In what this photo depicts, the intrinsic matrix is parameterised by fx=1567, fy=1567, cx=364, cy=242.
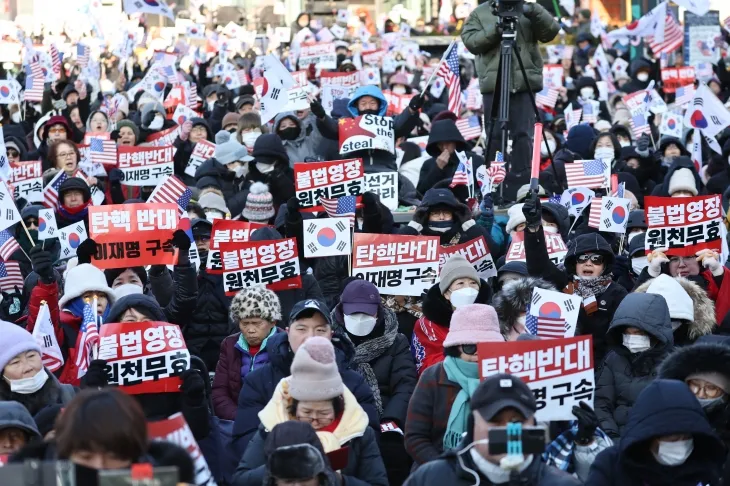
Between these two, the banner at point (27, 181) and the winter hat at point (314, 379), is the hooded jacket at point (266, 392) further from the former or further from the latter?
the banner at point (27, 181)

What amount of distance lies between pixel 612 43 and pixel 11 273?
19.8 metres

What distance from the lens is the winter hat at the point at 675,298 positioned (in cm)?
811

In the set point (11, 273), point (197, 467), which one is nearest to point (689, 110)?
point (11, 273)

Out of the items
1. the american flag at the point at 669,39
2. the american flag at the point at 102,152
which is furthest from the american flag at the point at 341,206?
the american flag at the point at 669,39

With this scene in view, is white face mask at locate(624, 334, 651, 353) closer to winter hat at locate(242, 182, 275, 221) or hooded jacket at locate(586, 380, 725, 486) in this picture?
hooded jacket at locate(586, 380, 725, 486)

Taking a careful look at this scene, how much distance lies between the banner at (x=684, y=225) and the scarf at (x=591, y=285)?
766 mm

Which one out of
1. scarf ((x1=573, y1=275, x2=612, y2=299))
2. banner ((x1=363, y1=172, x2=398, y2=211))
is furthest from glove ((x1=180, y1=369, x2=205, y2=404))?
banner ((x1=363, y1=172, x2=398, y2=211))

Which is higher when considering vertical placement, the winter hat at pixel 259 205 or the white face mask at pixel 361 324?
the winter hat at pixel 259 205

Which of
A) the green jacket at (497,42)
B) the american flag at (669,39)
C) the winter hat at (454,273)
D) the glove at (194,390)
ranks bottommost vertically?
the glove at (194,390)

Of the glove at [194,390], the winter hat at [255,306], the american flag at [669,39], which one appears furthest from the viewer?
the american flag at [669,39]

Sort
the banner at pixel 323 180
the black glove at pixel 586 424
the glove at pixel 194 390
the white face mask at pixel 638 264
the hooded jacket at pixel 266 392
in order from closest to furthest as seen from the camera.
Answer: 1. the black glove at pixel 586 424
2. the glove at pixel 194 390
3. the hooded jacket at pixel 266 392
4. the white face mask at pixel 638 264
5. the banner at pixel 323 180

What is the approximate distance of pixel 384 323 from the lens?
27.4 feet

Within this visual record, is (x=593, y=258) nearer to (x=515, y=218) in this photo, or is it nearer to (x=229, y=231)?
(x=515, y=218)

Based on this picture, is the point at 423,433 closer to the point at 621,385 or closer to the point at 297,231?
the point at 621,385
